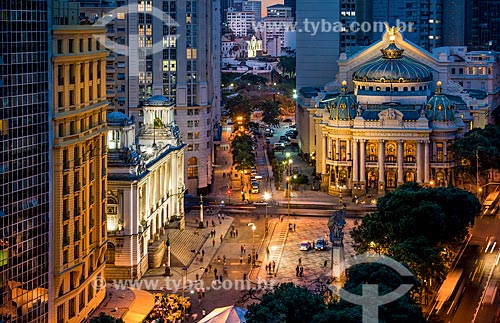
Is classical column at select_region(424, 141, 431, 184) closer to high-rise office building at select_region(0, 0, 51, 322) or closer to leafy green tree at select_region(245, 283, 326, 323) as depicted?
leafy green tree at select_region(245, 283, 326, 323)

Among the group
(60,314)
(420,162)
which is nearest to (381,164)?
(420,162)

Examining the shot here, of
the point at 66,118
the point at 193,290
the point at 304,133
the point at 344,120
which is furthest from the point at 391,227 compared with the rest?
the point at 304,133

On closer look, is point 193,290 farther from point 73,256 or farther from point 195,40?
point 195,40

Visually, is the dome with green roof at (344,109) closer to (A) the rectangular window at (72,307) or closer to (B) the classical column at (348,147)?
(B) the classical column at (348,147)

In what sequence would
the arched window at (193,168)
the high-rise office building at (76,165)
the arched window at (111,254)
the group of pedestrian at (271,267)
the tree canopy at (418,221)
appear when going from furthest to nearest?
the arched window at (193,168) → the group of pedestrian at (271,267) → the arched window at (111,254) → the tree canopy at (418,221) → the high-rise office building at (76,165)

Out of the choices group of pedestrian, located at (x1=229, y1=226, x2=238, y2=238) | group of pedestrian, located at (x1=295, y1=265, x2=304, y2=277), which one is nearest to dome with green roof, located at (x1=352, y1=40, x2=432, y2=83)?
group of pedestrian, located at (x1=229, y1=226, x2=238, y2=238)

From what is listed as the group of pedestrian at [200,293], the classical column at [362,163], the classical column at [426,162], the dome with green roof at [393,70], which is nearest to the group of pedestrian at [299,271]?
the group of pedestrian at [200,293]
